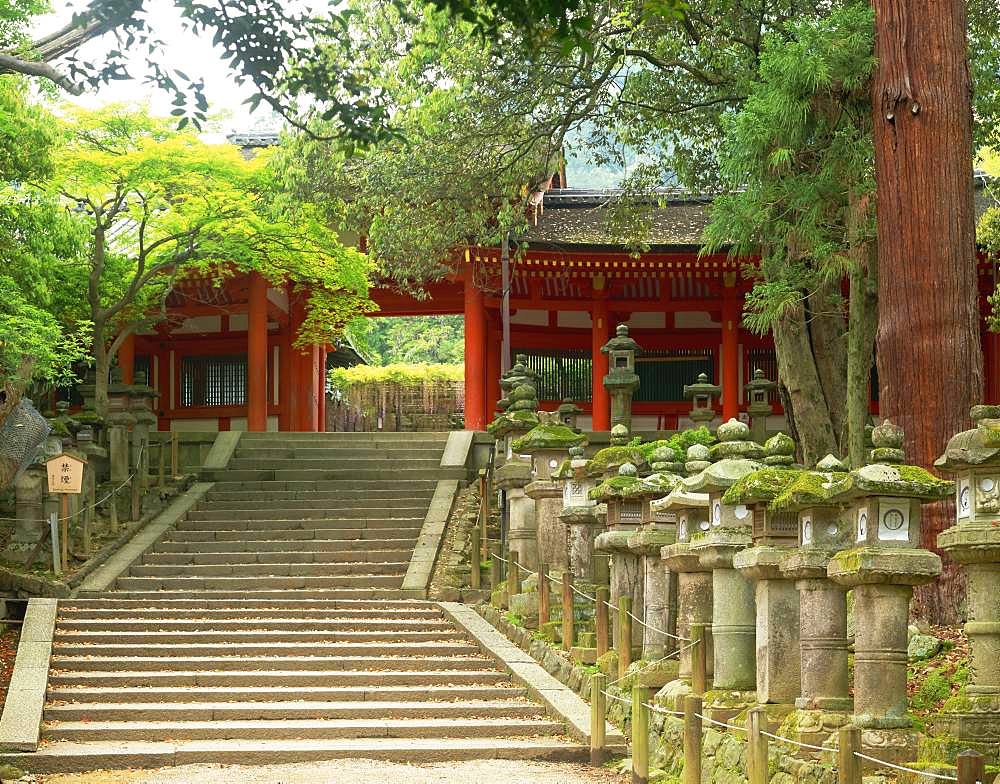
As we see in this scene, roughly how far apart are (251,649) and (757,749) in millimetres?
8549

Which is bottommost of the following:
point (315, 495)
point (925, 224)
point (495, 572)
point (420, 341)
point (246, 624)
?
point (246, 624)

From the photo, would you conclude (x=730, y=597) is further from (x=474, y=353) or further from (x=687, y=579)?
(x=474, y=353)

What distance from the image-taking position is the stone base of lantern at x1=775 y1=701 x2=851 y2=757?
8.08 m

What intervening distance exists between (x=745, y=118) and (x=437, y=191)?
4847 millimetres

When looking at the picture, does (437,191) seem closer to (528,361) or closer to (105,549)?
(105,549)

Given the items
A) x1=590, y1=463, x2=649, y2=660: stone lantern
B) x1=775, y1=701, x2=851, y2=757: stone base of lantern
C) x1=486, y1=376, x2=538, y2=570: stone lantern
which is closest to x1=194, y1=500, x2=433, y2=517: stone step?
x1=486, y1=376, x2=538, y2=570: stone lantern

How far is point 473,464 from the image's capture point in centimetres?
2348

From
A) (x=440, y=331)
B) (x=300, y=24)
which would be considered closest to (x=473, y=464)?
(x=300, y=24)

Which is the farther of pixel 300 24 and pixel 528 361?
pixel 528 361

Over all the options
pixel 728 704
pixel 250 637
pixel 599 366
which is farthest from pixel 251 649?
pixel 599 366

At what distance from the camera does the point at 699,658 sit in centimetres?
988

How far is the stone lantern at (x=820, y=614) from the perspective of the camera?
8219mm

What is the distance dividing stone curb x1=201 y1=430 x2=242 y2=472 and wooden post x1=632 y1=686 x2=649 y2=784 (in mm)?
14300

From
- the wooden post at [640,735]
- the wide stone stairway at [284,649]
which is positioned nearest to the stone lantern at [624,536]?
the wide stone stairway at [284,649]
